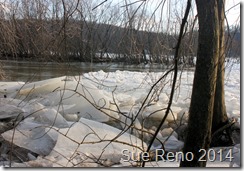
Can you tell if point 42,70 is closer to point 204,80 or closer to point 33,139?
point 33,139

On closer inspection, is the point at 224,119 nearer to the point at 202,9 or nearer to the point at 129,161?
the point at 129,161

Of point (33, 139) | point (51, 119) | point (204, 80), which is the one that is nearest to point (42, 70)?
point (51, 119)

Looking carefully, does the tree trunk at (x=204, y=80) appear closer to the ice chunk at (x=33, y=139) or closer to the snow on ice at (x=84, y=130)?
the snow on ice at (x=84, y=130)

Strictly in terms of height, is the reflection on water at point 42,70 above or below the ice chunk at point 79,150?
above

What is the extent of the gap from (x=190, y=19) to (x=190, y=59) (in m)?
0.72

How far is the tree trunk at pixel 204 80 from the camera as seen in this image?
6.00 feet

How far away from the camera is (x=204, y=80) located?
1853 millimetres

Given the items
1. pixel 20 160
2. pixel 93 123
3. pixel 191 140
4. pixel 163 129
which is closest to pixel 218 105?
→ pixel 163 129

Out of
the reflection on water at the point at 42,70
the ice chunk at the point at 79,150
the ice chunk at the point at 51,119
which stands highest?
the reflection on water at the point at 42,70

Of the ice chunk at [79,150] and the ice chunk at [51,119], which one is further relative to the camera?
the ice chunk at [51,119]

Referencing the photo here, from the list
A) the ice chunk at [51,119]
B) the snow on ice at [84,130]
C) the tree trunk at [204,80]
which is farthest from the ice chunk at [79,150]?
the tree trunk at [204,80]

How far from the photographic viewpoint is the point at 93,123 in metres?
3.55

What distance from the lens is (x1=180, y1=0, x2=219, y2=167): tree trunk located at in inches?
72.0

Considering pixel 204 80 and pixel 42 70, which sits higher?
pixel 204 80
